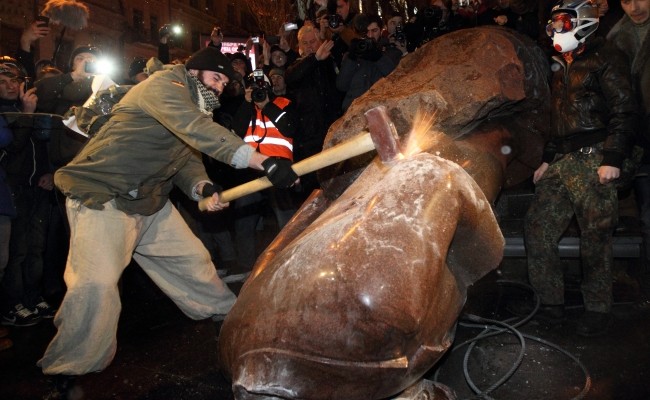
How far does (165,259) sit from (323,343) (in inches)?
80.1

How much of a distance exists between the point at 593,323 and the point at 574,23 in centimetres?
202

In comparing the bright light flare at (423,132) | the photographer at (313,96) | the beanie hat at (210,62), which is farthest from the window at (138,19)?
the bright light flare at (423,132)

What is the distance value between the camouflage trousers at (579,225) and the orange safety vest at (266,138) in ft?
7.99

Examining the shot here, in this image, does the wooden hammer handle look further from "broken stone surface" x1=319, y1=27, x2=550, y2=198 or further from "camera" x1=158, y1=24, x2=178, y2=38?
"camera" x1=158, y1=24, x2=178, y2=38

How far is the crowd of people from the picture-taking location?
9.59 feet

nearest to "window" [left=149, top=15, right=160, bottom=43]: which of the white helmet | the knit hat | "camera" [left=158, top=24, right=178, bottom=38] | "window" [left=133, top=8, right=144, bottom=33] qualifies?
"window" [left=133, top=8, right=144, bottom=33]

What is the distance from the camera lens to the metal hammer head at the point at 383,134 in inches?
88.0

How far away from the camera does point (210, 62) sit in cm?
315

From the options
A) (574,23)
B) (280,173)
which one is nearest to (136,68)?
(280,173)

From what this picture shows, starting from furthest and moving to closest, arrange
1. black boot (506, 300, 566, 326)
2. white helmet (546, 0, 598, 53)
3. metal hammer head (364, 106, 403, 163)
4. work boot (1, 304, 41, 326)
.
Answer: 1. work boot (1, 304, 41, 326)
2. black boot (506, 300, 566, 326)
3. white helmet (546, 0, 598, 53)
4. metal hammer head (364, 106, 403, 163)

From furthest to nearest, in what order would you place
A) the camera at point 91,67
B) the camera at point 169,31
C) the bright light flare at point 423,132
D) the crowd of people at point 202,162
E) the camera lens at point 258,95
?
the camera at point 169,31 → the camera lens at point 258,95 → the camera at point 91,67 → the crowd of people at point 202,162 → the bright light flare at point 423,132

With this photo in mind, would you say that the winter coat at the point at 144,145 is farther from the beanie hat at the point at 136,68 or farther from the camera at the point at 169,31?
the camera at the point at 169,31

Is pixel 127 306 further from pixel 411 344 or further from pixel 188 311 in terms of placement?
pixel 411 344

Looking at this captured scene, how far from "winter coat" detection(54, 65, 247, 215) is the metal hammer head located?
90 centimetres
